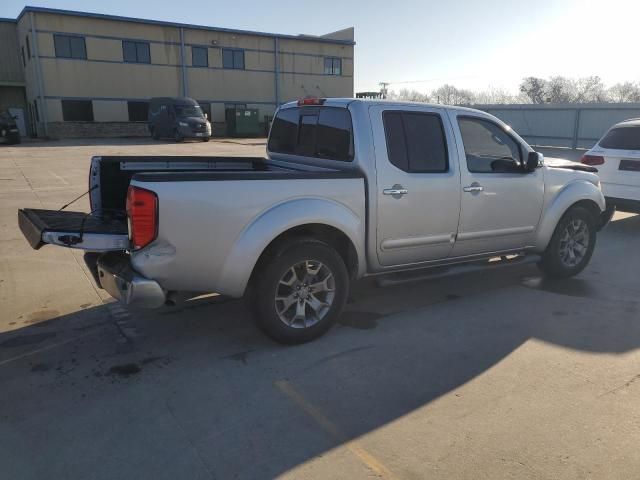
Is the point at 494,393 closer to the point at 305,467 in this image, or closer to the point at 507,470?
the point at 507,470

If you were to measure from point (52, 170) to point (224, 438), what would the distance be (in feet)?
50.8

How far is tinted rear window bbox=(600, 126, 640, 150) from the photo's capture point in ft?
27.0

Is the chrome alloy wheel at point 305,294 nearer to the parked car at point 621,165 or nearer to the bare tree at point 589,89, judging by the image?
the parked car at point 621,165

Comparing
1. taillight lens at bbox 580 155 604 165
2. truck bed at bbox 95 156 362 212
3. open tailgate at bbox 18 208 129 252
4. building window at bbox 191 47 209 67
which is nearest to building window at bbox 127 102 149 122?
building window at bbox 191 47 209 67

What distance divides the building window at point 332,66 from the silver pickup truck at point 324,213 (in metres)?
39.7

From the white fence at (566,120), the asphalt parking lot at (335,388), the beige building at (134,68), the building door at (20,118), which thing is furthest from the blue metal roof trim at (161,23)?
the asphalt parking lot at (335,388)

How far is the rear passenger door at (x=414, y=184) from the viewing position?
448 cm

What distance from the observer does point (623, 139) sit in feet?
27.5

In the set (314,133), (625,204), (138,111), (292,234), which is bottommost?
(625,204)

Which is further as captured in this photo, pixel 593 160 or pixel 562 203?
pixel 593 160

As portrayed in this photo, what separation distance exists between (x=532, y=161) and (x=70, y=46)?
34.8m

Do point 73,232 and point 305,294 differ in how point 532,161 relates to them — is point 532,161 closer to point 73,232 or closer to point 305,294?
point 305,294

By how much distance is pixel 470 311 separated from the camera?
500 cm

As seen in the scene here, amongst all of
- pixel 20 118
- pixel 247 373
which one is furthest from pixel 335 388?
pixel 20 118
